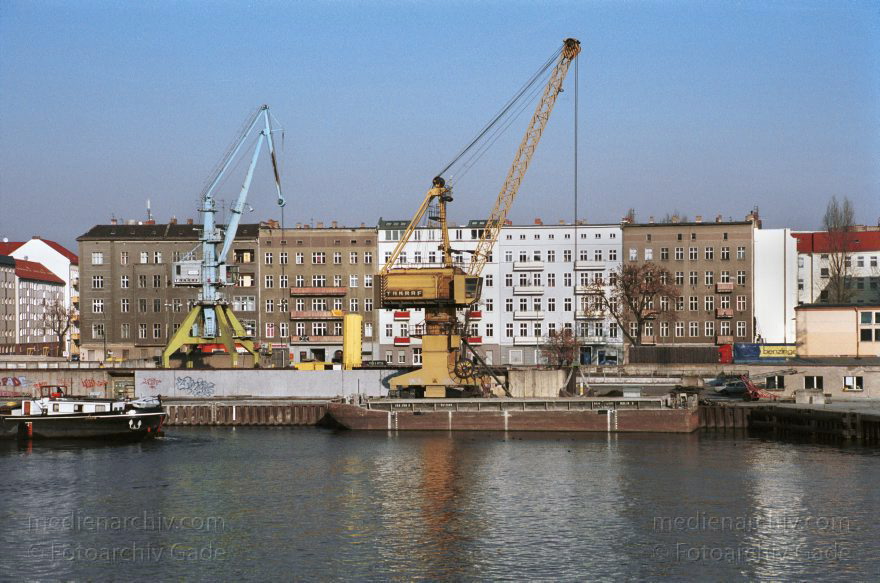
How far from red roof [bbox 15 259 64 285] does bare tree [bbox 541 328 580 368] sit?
81227mm

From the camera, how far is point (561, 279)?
355 feet

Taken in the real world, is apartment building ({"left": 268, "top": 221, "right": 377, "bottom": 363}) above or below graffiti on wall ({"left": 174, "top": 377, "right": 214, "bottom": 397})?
above

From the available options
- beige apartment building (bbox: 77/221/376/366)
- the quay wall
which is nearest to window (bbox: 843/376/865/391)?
the quay wall

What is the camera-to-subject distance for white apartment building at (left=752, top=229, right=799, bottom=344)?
10875 centimetres

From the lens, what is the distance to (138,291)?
4387 inches

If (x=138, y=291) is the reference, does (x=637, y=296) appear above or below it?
below

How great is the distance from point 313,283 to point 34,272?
61513mm

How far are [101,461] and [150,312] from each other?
53732 mm

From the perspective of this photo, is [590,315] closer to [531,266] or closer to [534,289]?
[534,289]

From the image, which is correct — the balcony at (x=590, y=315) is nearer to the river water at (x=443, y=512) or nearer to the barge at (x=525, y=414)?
the barge at (x=525, y=414)

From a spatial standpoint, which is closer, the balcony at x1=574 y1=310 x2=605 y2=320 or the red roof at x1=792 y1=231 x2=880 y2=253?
the balcony at x1=574 y1=310 x2=605 y2=320

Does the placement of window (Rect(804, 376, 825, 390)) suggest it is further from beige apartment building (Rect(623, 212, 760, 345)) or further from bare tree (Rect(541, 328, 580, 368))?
beige apartment building (Rect(623, 212, 760, 345))

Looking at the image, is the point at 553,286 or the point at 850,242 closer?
the point at 553,286

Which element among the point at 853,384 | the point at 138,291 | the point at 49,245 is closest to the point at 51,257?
the point at 49,245
